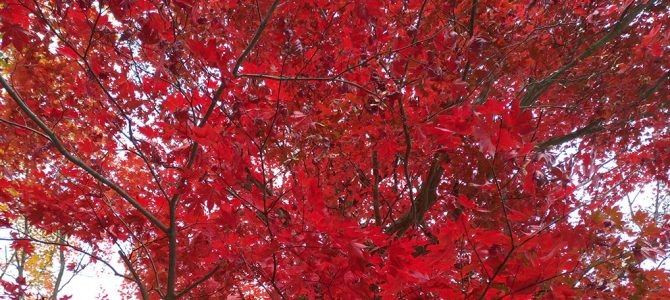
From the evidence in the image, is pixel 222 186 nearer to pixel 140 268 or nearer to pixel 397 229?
pixel 397 229

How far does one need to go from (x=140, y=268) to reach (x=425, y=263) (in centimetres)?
604

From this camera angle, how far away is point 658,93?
16.4ft

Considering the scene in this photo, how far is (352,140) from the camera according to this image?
4.19 metres

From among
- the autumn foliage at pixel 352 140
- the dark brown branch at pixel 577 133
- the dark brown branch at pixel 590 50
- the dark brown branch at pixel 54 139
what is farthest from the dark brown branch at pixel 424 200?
the dark brown branch at pixel 54 139

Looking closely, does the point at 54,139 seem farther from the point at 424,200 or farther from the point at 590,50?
the point at 590,50

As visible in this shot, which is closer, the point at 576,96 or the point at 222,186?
the point at 222,186

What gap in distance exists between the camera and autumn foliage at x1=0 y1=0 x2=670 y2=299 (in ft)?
7.32

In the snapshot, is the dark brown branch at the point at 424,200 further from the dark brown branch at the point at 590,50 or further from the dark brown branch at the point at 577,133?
the dark brown branch at the point at 577,133

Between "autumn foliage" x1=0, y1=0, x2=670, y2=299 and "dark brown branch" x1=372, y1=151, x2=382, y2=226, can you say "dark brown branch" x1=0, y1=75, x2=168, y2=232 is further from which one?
"dark brown branch" x1=372, y1=151, x2=382, y2=226

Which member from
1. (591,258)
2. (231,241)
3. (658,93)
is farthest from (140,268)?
(658,93)

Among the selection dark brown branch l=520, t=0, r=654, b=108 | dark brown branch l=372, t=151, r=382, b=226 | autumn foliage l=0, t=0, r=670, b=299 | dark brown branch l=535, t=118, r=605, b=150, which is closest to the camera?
autumn foliage l=0, t=0, r=670, b=299

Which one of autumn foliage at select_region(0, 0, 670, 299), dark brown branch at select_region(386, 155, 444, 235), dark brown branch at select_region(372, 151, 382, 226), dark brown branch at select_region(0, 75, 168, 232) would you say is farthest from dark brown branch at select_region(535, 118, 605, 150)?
dark brown branch at select_region(0, 75, 168, 232)

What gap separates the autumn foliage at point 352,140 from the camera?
2232 millimetres

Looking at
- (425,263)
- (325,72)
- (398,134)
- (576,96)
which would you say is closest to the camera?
(425,263)
